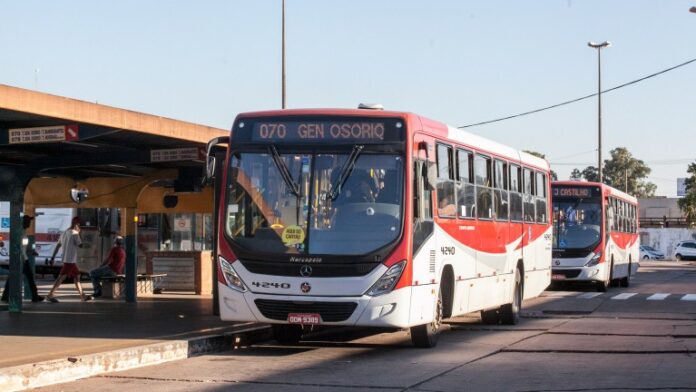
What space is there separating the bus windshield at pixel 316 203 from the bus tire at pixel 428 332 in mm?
1768

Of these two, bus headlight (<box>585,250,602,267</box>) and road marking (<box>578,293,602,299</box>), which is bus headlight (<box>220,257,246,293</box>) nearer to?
road marking (<box>578,293,602,299</box>)

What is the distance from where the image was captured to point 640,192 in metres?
139

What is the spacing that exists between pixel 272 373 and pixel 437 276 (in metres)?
3.56

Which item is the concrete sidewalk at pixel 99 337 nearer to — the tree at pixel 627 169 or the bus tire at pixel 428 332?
the bus tire at pixel 428 332

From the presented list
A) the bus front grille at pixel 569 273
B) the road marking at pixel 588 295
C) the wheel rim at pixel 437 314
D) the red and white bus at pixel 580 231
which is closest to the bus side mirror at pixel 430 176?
the wheel rim at pixel 437 314

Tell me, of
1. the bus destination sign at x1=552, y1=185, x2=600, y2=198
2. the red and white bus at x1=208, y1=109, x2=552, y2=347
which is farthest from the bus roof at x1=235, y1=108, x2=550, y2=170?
the bus destination sign at x1=552, y1=185, x2=600, y2=198

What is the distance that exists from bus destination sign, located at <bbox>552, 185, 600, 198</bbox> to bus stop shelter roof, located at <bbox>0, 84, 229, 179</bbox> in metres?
12.5

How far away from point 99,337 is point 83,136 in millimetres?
3500

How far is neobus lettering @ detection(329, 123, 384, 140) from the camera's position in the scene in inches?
581

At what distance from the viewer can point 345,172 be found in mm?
14570

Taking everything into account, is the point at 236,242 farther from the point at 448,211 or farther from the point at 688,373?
the point at 688,373

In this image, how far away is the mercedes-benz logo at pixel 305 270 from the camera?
563 inches

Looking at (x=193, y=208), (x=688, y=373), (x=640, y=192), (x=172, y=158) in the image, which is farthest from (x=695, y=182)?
(x=688, y=373)

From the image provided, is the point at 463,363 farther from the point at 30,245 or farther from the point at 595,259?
the point at 595,259
